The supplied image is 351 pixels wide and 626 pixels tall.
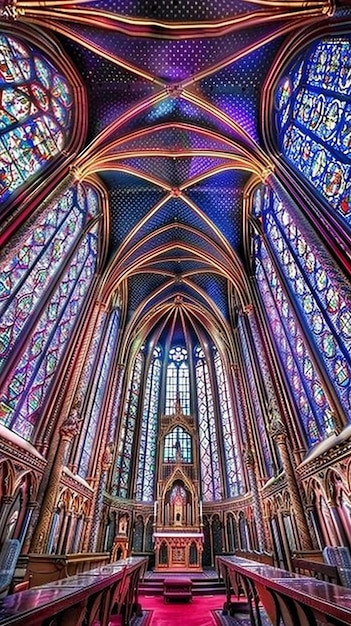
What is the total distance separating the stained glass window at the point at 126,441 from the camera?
625 inches

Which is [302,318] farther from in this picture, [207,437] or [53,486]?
[207,437]

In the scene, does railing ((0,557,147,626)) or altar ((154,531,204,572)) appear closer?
railing ((0,557,147,626))

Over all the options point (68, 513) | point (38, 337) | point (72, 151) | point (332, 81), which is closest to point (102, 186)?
point (72, 151)

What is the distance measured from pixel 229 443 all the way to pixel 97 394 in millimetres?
7854

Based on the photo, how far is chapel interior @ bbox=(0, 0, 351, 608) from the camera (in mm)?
7938

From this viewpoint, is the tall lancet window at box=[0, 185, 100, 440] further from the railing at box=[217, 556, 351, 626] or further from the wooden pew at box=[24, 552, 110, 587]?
the railing at box=[217, 556, 351, 626]

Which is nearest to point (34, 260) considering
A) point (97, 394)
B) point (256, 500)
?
point (97, 394)

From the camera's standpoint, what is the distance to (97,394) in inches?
555

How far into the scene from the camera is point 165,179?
44.2 ft

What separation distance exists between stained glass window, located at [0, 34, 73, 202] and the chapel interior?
56 mm

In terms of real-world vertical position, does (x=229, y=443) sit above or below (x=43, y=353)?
above

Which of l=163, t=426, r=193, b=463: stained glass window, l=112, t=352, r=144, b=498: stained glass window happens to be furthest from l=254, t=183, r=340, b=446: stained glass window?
l=112, t=352, r=144, b=498: stained glass window

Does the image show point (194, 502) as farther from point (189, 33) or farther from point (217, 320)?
point (189, 33)

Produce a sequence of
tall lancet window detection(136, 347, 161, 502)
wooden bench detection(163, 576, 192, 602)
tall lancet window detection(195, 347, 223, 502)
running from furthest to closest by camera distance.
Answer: tall lancet window detection(195, 347, 223, 502)
tall lancet window detection(136, 347, 161, 502)
wooden bench detection(163, 576, 192, 602)
